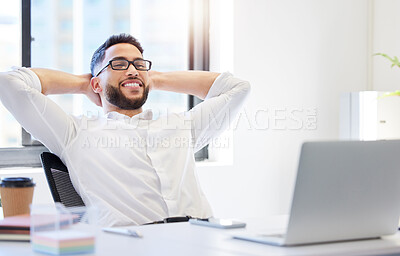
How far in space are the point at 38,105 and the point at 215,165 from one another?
1.58 metres

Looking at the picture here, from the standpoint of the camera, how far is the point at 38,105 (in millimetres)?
2369

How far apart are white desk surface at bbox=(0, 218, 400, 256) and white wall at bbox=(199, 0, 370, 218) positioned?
2184 mm

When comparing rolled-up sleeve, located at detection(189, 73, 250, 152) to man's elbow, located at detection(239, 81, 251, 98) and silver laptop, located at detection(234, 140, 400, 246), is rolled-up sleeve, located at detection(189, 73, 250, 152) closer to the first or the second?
man's elbow, located at detection(239, 81, 251, 98)

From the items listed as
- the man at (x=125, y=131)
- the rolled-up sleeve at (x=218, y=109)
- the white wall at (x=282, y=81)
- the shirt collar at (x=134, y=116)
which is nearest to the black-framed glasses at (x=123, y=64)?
the man at (x=125, y=131)

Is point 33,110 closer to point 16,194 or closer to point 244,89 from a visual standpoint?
point 16,194

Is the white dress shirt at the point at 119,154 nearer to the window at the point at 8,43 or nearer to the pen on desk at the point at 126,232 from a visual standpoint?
the pen on desk at the point at 126,232

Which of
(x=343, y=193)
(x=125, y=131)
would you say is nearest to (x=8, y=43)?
(x=125, y=131)

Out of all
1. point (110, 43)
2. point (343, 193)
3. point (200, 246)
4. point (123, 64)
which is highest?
point (110, 43)

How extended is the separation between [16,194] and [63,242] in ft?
1.35

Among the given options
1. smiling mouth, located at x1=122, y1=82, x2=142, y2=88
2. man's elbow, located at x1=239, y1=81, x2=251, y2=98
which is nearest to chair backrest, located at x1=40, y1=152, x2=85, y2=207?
smiling mouth, located at x1=122, y1=82, x2=142, y2=88

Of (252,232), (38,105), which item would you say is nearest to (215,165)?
(38,105)

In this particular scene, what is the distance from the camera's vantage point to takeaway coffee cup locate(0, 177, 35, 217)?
5.20ft

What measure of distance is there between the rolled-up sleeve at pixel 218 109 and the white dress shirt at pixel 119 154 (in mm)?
45

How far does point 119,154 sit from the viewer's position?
2480 mm
